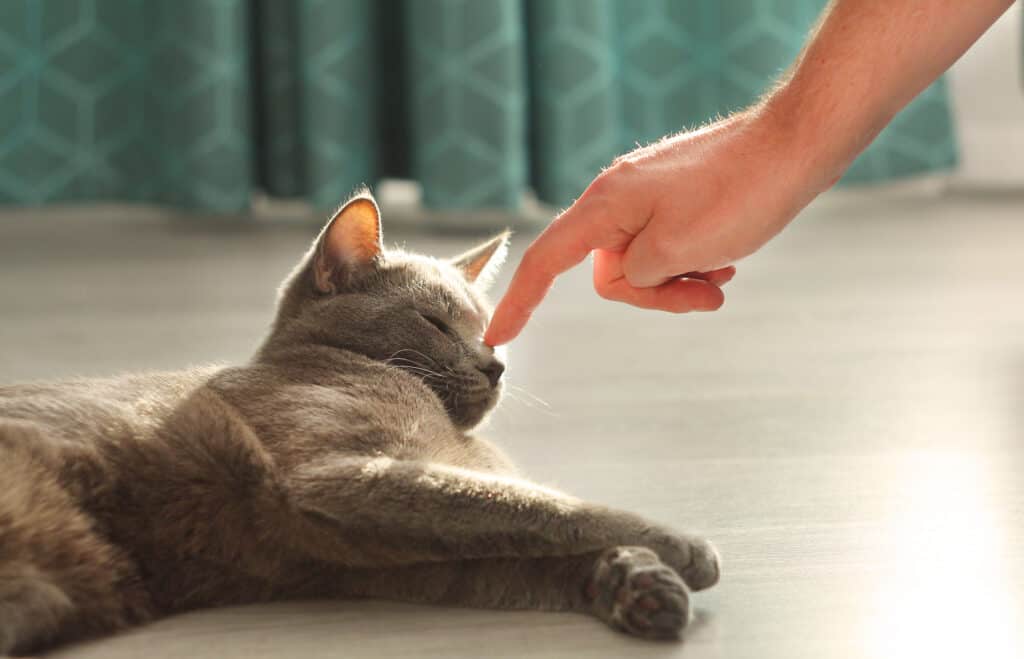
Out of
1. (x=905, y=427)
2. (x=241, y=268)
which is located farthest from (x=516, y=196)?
(x=905, y=427)

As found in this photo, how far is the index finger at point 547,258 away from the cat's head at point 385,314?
10cm

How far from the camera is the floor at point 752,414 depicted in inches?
38.7

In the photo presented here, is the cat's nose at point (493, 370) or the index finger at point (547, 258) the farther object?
the cat's nose at point (493, 370)

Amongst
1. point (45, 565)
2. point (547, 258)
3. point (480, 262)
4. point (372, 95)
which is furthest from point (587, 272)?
point (45, 565)

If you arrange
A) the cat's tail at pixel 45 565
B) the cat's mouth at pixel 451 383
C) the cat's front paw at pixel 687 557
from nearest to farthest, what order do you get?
the cat's tail at pixel 45 565
the cat's front paw at pixel 687 557
the cat's mouth at pixel 451 383

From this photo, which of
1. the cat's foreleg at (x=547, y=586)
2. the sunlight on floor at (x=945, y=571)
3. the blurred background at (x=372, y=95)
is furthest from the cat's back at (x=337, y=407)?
the blurred background at (x=372, y=95)

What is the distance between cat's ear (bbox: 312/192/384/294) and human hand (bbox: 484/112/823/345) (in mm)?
218

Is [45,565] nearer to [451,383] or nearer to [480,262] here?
[451,383]

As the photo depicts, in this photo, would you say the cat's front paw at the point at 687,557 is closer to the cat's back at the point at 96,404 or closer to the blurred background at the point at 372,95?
the cat's back at the point at 96,404

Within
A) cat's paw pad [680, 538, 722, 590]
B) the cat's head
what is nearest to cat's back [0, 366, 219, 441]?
the cat's head

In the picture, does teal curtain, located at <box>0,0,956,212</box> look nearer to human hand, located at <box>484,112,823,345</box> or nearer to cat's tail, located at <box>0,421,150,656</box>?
human hand, located at <box>484,112,823,345</box>

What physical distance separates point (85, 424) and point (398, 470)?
0.92 ft

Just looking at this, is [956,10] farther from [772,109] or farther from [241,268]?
[241,268]

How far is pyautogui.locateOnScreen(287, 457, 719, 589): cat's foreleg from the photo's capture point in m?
0.99
